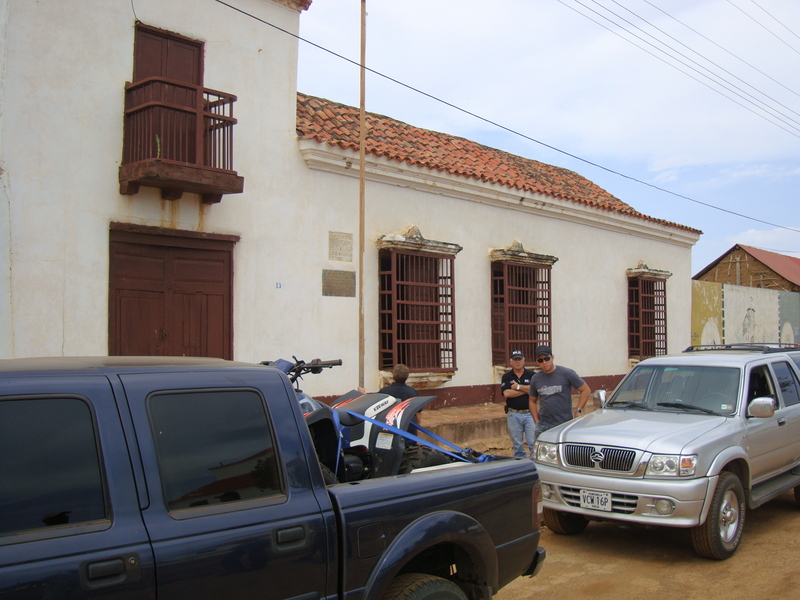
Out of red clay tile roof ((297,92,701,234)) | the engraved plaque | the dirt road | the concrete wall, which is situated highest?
red clay tile roof ((297,92,701,234))

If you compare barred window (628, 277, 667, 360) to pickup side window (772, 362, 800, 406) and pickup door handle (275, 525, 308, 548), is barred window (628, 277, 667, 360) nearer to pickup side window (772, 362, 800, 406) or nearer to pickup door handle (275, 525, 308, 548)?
pickup side window (772, 362, 800, 406)

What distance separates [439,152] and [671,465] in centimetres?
897

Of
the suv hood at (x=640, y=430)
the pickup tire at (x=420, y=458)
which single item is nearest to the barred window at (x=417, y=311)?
the suv hood at (x=640, y=430)

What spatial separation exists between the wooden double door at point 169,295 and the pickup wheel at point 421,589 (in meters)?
5.64

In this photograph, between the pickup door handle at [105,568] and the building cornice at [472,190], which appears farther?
the building cornice at [472,190]

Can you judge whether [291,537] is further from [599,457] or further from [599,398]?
[599,398]

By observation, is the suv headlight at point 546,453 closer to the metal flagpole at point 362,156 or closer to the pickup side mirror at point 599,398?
the pickup side mirror at point 599,398

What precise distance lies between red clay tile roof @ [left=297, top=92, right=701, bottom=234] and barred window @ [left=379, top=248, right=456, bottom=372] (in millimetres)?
1519

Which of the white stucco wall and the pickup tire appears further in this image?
the white stucco wall

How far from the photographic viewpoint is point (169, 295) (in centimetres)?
830

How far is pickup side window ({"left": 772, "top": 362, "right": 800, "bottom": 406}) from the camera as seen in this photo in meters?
7.17

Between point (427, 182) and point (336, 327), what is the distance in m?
2.88

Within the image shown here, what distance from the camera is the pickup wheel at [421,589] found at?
10.2 ft

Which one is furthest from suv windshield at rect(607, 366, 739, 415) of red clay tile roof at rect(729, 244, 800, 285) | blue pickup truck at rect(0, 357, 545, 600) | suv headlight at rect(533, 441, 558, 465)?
red clay tile roof at rect(729, 244, 800, 285)
